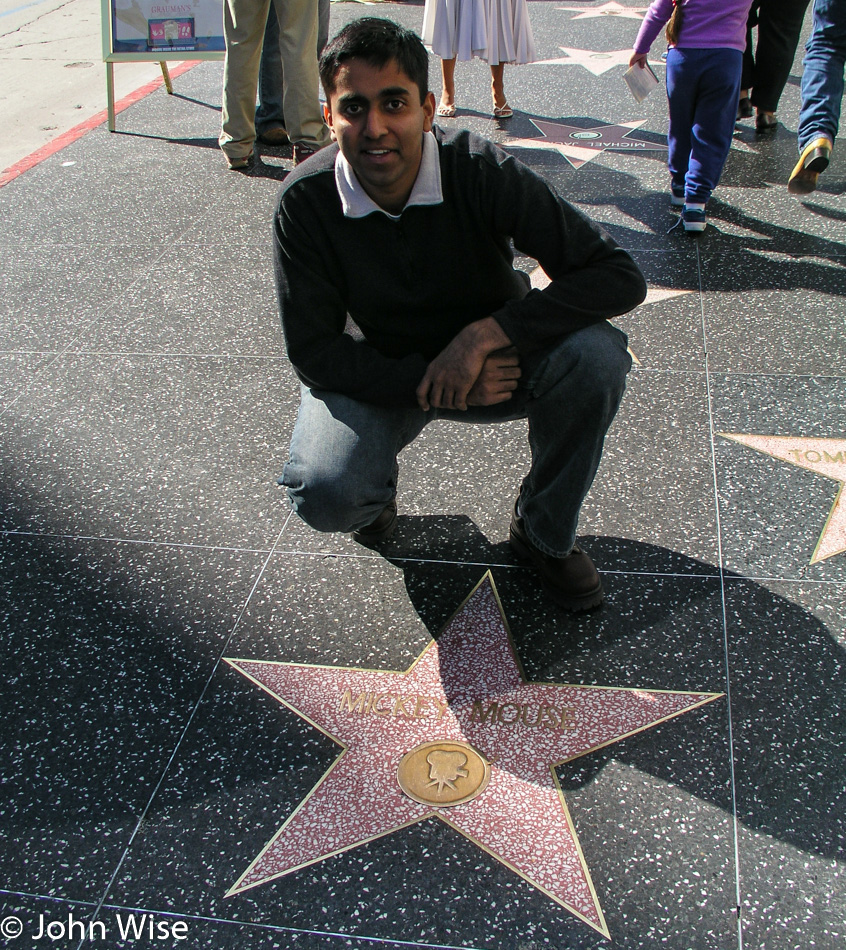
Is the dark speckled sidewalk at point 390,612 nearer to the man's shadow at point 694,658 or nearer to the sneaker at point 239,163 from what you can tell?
the man's shadow at point 694,658

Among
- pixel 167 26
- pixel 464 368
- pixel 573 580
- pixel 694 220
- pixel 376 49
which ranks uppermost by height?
pixel 376 49

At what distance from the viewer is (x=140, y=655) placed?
6.98ft

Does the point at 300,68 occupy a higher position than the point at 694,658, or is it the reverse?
the point at 300,68

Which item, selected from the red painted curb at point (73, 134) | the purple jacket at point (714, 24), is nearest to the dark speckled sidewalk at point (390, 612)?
the purple jacket at point (714, 24)

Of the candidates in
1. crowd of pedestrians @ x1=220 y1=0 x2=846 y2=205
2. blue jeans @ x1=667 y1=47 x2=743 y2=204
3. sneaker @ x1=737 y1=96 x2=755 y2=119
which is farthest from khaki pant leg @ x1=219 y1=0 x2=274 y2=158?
sneaker @ x1=737 y1=96 x2=755 y2=119

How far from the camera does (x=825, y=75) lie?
12.6ft

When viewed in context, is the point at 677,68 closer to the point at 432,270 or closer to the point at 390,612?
the point at 432,270

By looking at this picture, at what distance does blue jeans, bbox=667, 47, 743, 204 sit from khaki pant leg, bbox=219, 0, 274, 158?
236cm

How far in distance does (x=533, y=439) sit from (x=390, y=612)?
0.58 meters

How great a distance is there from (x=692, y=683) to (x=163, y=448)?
1840mm

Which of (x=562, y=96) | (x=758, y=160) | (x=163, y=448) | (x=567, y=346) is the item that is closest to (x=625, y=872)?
(x=567, y=346)

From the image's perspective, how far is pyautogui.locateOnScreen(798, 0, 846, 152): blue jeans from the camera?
12.2ft

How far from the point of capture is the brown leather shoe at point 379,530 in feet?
7.92

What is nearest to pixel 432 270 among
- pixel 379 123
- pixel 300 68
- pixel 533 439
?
pixel 379 123
